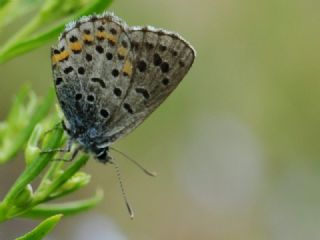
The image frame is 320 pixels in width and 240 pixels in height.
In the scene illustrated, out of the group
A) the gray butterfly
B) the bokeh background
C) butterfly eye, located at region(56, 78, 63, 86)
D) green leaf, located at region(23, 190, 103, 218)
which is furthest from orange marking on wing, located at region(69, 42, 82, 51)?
the bokeh background

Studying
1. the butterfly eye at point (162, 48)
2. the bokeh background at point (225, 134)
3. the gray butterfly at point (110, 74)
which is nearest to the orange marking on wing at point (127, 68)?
the gray butterfly at point (110, 74)

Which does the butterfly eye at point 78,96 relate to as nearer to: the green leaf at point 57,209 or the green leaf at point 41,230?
the green leaf at point 57,209

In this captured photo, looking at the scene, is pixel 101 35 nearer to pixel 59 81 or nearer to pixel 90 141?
pixel 59 81

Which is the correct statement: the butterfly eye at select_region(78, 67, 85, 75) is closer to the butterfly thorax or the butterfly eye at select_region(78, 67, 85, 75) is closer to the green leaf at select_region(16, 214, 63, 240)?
the butterfly thorax

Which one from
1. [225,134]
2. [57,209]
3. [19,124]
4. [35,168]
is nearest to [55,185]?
[35,168]

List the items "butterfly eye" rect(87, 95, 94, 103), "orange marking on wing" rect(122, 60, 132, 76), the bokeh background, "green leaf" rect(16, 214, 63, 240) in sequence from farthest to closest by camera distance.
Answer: the bokeh background, "butterfly eye" rect(87, 95, 94, 103), "orange marking on wing" rect(122, 60, 132, 76), "green leaf" rect(16, 214, 63, 240)

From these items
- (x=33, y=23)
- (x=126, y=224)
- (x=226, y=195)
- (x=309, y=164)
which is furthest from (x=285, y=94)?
(x=33, y=23)
